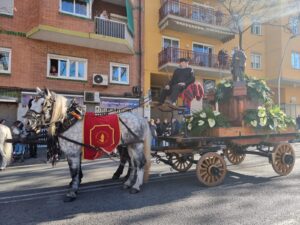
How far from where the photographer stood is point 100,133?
19.7ft

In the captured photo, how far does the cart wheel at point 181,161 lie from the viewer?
7.55 meters

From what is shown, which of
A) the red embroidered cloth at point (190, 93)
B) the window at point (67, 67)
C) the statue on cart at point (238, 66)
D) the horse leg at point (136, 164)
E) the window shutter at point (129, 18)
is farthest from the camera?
the window shutter at point (129, 18)

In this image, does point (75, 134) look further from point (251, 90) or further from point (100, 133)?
point (251, 90)

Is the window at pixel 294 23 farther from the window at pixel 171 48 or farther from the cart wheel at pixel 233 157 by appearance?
the cart wheel at pixel 233 157

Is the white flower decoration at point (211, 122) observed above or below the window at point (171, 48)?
below

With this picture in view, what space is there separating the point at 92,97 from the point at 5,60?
4.90m

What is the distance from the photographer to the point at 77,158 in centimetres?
586

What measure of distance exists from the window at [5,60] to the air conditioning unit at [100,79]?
15.0 feet

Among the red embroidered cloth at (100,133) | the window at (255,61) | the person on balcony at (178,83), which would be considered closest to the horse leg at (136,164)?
the red embroidered cloth at (100,133)

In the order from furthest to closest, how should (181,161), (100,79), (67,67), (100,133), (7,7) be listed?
(100,79)
(67,67)
(7,7)
(181,161)
(100,133)

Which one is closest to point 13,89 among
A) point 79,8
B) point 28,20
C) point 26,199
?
point 28,20

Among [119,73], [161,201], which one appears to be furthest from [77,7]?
[161,201]

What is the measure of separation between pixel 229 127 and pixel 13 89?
11987 millimetres

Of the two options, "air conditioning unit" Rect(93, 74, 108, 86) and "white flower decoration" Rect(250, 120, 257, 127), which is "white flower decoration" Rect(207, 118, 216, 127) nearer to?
"white flower decoration" Rect(250, 120, 257, 127)
